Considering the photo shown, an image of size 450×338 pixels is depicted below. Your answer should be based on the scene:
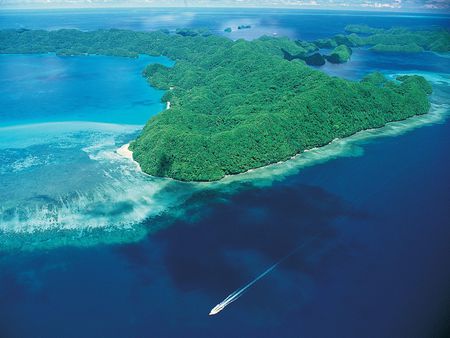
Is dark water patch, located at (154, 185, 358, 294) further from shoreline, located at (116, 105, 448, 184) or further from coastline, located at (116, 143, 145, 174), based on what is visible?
coastline, located at (116, 143, 145, 174)

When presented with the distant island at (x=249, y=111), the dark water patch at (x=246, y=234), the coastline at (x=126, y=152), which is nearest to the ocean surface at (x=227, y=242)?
the dark water patch at (x=246, y=234)

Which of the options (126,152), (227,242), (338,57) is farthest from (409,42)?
(227,242)

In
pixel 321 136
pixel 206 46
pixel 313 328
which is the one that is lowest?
pixel 313 328

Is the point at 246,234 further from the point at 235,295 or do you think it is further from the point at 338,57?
the point at 338,57

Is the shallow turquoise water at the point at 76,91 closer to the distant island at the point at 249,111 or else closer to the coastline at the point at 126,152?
the distant island at the point at 249,111

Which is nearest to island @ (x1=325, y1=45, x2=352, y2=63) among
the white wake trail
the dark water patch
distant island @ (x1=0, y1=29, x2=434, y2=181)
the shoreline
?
distant island @ (x1=0, y1=29, x2=434, y2=181)

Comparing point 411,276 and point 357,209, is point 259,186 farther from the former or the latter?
point 411,276

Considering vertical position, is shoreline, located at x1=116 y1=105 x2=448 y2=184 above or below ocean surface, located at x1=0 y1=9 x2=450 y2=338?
above

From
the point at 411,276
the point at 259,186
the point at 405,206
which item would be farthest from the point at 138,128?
the point at 411,276
